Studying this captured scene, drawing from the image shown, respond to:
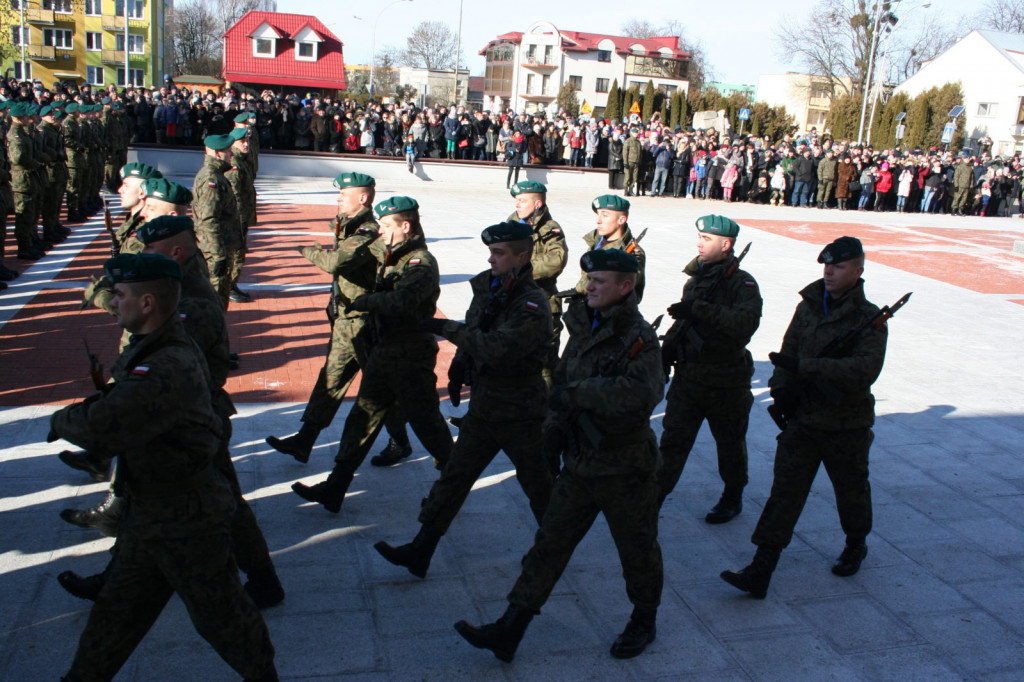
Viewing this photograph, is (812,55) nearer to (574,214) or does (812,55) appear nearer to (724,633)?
(574,214)

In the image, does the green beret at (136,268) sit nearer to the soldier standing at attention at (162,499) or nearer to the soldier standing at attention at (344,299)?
the soldier standing at attention at (162,499)

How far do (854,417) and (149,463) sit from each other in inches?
134

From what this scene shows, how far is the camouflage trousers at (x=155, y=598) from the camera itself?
9.80 ft

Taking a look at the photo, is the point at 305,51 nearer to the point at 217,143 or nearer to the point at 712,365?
the point at 217,143

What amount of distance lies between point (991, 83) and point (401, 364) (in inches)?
2425

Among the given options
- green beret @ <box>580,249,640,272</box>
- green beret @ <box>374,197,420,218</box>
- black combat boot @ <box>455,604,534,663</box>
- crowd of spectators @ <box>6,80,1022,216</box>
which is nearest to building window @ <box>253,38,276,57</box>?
crowd of spectators @ <box>6,80,1022,216</box>

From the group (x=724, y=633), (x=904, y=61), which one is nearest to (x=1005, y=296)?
(x=724, y=633)

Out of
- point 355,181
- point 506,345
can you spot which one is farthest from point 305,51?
point 506,345

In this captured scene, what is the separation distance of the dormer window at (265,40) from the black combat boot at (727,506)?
53.8 m

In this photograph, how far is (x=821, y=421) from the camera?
14.4 ft

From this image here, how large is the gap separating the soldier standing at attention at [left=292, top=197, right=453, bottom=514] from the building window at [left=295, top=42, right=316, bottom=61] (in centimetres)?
5318

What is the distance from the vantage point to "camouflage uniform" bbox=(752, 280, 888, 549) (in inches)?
170

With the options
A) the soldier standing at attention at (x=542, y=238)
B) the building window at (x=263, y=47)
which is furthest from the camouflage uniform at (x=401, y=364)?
the building window at (x=263, y=47)

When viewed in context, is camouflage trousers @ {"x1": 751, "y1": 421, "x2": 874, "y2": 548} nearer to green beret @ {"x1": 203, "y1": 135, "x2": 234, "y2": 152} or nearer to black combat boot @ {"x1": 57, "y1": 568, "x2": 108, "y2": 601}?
black combat boot @ {"x1": 57, "y1": 568, "x2": 108, "y2": 601}
